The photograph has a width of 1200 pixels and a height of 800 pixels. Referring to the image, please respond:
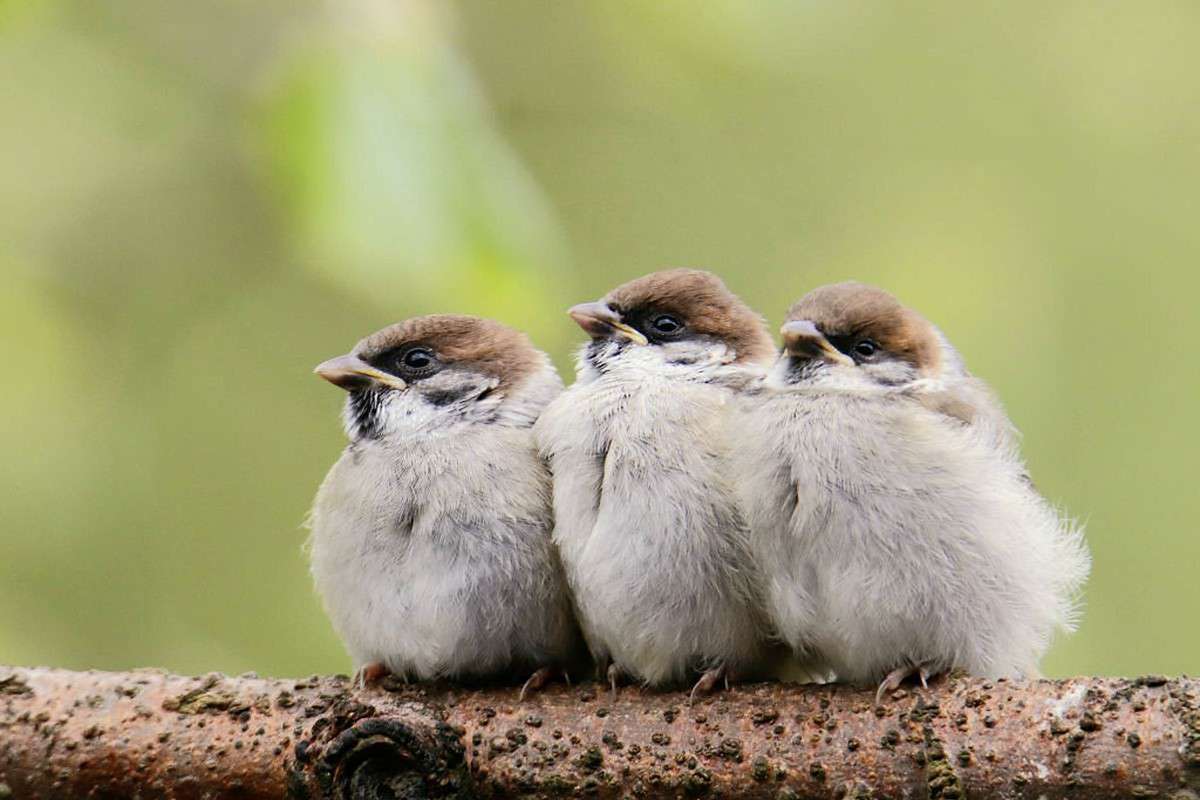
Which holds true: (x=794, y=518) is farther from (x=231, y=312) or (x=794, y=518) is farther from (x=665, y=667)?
(x=231, y=312)

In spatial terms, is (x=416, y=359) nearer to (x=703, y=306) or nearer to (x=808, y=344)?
(x=703, y=306)

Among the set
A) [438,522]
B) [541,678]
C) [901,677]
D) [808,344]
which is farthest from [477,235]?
[901,677]

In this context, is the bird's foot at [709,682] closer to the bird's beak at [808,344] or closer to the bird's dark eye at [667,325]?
the bird's beak at [808,344]

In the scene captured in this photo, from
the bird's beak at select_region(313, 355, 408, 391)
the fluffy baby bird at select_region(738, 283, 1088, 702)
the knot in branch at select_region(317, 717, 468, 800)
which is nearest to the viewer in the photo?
the knot in branch at select_region(317, 717, 468, 800)

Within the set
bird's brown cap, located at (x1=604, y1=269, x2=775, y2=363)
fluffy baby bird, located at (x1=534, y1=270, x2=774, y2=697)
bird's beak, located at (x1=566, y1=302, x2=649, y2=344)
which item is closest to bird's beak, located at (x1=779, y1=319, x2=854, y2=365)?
fluffy baby bird, located at (x1=534, y1=270, x2=774, y2=697)

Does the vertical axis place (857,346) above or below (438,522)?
above

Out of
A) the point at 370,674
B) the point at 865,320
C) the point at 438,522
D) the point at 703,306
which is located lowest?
the point at 370,674

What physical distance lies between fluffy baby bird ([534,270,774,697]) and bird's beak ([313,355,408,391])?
49 centimetres

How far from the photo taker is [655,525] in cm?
432

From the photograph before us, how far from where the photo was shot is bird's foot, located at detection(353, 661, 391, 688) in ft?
14.3

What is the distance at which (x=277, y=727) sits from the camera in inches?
162

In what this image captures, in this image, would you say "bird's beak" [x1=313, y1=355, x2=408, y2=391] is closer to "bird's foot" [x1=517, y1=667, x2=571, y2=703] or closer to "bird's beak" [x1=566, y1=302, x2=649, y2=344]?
"bird's beak" [x1=566, y1=302, x2=649, y2=344]

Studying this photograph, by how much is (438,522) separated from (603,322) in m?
0.81

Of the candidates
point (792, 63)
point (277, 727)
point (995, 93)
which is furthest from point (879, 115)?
point (277, 727)
